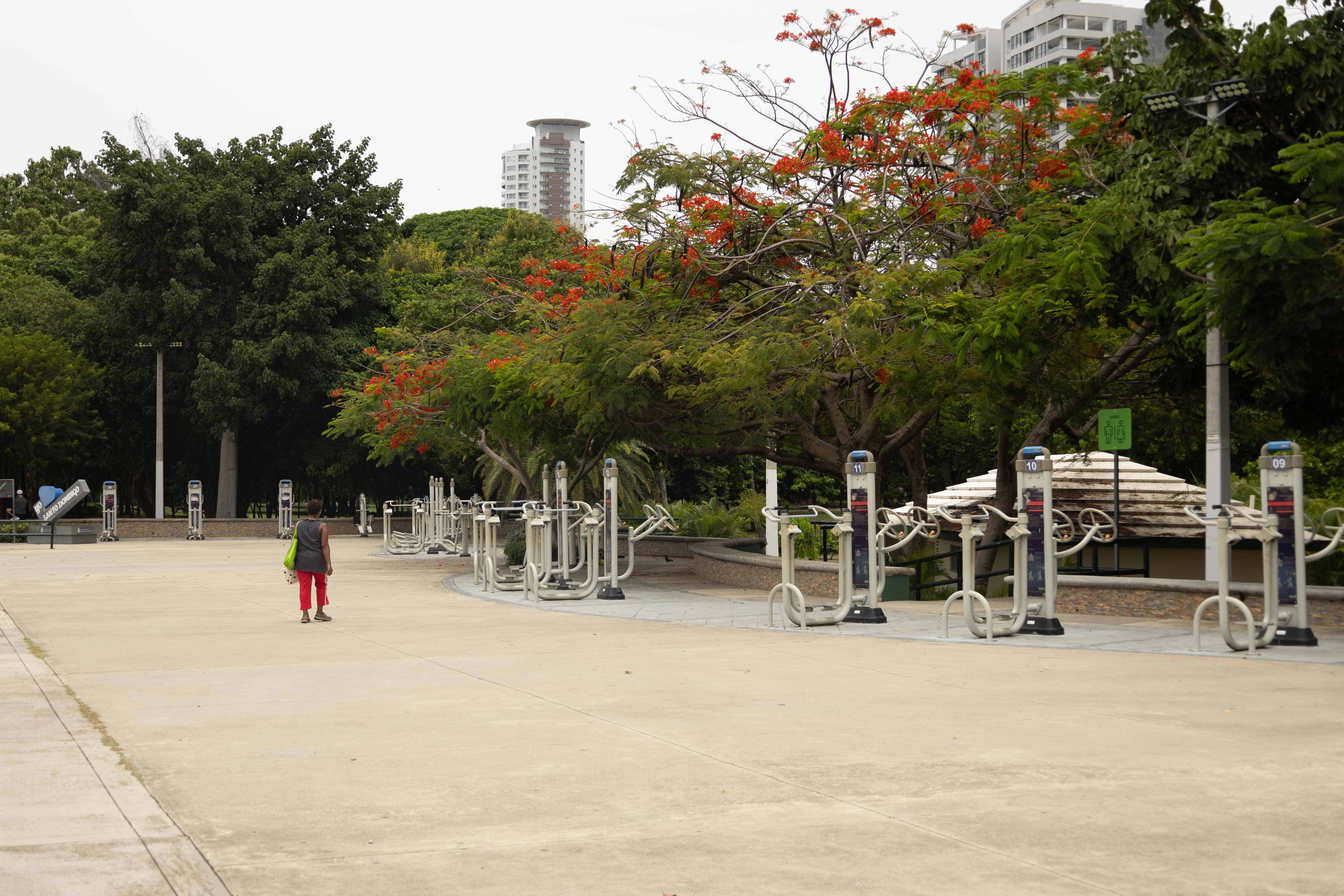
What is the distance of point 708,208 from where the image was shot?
62.9 ft

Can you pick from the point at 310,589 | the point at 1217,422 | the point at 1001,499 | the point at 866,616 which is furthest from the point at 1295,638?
the point at 310,589

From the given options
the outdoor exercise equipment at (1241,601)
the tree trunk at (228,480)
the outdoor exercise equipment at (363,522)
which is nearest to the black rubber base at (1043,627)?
the outdoor exercise equipment at (1241,601)

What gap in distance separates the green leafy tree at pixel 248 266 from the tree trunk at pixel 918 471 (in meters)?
27.2

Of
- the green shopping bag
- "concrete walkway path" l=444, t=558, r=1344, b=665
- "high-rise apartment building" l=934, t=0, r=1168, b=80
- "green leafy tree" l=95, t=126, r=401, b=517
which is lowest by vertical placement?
"concrete walkway path" l=444, t=558, r=1344, b=665

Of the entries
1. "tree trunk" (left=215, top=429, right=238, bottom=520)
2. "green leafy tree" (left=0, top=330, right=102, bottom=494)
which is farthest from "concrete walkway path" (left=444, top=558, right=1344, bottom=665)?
"tree trunk" (left=215, top=429, right=238, bottom=520)

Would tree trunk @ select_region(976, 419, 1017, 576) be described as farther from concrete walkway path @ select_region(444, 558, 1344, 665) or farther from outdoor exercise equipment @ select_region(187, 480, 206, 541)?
outdoor exercise equipment @ select_region(187, 480, 206, 541)

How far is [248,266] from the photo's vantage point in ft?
154

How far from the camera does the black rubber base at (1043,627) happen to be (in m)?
A: 13.0

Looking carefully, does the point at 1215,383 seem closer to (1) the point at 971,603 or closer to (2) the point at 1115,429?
(2) the point at 1115,429

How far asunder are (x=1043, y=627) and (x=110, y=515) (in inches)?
1418

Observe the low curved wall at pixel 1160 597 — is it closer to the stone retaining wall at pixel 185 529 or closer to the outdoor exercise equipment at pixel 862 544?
the outdoor exercise equipment at pixel 862 544

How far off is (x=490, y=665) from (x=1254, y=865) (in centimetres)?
709

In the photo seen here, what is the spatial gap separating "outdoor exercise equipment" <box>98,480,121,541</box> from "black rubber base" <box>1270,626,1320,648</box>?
123 ft

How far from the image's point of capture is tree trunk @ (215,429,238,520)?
48000 mm
